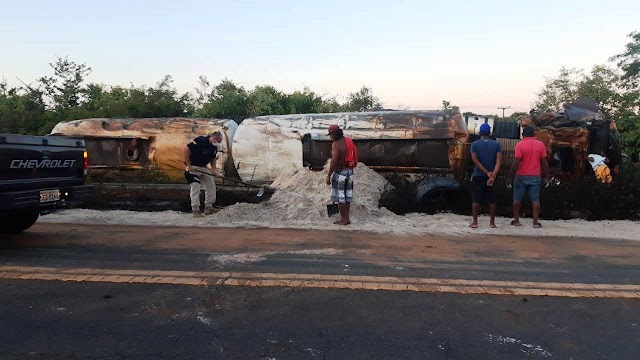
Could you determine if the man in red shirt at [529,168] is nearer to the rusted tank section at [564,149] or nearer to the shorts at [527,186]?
the shorts at [527,186]

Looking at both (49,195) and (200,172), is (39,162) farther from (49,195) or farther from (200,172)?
(200,172)

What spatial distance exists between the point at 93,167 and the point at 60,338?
8.98 m

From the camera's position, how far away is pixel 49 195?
643 cm

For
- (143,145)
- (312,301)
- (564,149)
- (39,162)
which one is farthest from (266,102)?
(312,301)

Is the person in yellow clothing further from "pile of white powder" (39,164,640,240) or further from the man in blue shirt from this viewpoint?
the man in blue shirt

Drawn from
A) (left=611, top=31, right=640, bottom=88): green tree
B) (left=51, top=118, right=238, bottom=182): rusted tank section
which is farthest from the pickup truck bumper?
(left=611, top=31, right=640, bottom=88): green tree

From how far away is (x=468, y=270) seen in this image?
546 centimetres

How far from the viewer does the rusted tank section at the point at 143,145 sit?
458 inches

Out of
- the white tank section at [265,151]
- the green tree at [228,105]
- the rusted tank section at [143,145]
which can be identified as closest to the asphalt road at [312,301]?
the white tank section at [265,151]

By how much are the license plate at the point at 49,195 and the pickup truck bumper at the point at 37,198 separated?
0.04 m

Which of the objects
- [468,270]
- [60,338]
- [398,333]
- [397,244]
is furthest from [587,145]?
[60,338]

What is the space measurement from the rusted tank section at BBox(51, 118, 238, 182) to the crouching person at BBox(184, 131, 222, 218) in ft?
6.38

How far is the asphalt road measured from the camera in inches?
137

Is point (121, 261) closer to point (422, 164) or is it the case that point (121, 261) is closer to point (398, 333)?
point (398, 333)
